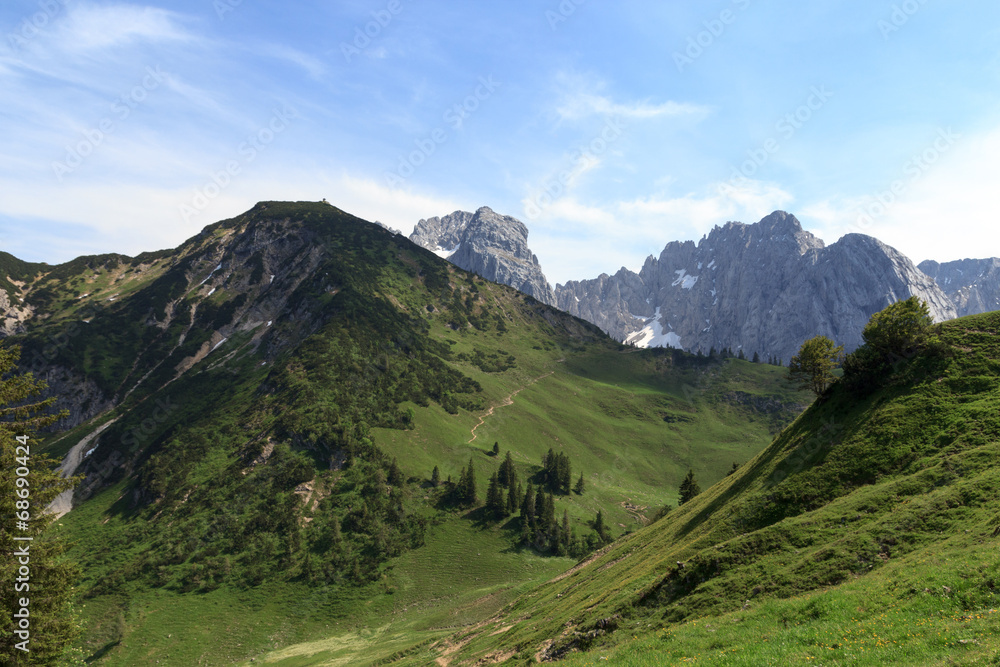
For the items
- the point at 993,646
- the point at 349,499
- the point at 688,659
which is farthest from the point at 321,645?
the point at 993,646

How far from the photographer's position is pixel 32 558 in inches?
1163

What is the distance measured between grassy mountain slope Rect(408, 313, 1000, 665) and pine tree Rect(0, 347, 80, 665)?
111 feet

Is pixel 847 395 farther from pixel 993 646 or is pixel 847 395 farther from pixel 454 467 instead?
pixel 454 467

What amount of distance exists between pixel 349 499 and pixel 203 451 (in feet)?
194

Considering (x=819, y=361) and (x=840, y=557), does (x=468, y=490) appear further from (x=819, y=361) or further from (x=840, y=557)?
(x=840, y=557)

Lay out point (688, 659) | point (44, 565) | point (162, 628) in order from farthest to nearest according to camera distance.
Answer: point (162, 628), point (44, 565), point (688, 659)

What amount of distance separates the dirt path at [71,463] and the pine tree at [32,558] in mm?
158861

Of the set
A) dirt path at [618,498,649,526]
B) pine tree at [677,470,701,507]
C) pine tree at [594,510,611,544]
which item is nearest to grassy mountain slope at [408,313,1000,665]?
pine tree at [677,470,701,507]

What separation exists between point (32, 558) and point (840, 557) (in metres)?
51.5

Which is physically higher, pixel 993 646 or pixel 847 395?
pixel 847 395

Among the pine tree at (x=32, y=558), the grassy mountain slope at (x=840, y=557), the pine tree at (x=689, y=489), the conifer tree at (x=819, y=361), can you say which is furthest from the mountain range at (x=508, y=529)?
the pine tree at (x=689, y=489)

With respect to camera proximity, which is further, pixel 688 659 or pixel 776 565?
pixel 776 565

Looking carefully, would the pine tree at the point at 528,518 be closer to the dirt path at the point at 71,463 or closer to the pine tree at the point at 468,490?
the pine tree at the point at 468,490

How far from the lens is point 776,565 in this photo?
31141 mm
